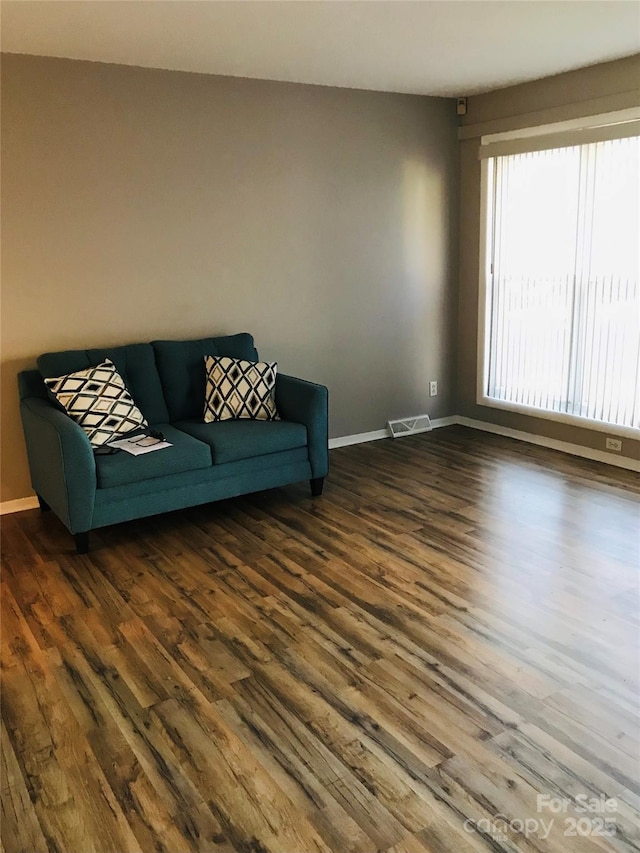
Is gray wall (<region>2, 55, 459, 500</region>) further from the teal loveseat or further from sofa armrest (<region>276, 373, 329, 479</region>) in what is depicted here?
sofa armrest (<region>276, 373, 329, 479</region>)

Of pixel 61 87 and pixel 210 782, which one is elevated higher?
pixel 61 87

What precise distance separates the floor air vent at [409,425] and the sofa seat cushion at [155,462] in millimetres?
2062

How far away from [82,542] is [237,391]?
124 centimetres

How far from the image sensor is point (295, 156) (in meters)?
4.88

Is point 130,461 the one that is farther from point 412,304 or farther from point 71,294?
point 412,304

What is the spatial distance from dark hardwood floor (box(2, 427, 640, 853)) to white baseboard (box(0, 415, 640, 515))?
185 mm

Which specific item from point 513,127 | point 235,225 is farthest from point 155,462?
point 513,127

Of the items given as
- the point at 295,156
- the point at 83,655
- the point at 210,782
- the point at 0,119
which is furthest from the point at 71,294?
the point at 210,782

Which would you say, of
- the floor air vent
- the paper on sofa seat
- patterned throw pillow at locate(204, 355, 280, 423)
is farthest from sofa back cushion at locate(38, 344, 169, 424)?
the floor air vent

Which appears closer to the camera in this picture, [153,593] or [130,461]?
[153,593]

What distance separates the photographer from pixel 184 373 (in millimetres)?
4434

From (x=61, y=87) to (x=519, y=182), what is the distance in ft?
10.1

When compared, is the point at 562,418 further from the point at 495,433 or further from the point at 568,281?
the point at 568,281

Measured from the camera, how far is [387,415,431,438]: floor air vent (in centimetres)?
566
